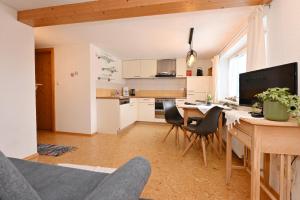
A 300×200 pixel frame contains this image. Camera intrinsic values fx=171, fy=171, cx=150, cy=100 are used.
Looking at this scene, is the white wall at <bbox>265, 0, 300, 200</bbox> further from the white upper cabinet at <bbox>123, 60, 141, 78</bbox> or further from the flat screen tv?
the white upper cabinet at <bbox>123, 60, 141, 78</bbox>

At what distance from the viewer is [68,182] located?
3.58 ft

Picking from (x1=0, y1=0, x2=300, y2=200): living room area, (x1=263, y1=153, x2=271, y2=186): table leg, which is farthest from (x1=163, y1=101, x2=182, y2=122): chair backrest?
(x1=263, y1=153, x2=271, y2=186): table leg

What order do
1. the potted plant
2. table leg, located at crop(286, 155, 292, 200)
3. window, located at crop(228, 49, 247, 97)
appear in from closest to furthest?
1. the potted plant
2. table leg, located at crop(286, 155, 292, 200)
3. window, located at crop(228, 49, 247, 97)

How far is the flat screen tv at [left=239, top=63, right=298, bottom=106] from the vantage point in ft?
4.16

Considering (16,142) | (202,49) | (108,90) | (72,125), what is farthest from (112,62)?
(16,142)

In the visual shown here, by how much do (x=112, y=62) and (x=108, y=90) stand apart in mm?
848

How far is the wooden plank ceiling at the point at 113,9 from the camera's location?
1.89 m

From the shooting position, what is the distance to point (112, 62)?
5074mm

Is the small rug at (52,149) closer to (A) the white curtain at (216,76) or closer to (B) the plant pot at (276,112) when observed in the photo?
(B) the plant pot at (276,112)

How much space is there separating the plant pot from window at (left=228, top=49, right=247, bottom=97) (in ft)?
8.90

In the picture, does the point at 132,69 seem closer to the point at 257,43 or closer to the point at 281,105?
the point at 257,43

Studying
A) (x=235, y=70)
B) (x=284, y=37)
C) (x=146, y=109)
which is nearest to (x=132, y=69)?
(x=146, y=109)

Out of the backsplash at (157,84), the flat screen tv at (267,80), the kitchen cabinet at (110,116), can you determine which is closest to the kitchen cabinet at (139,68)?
the backsplash at (157,84)

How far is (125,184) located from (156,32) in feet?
9.51
